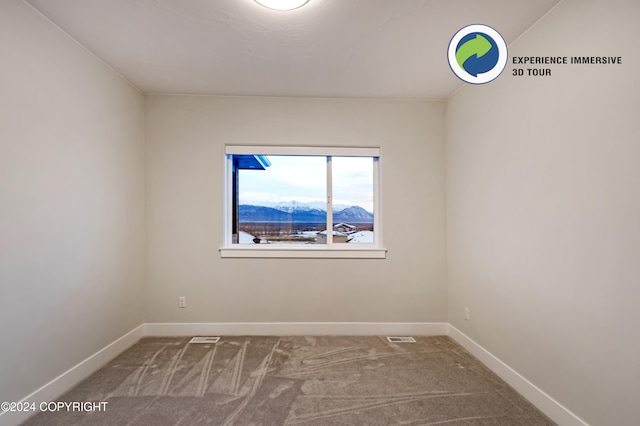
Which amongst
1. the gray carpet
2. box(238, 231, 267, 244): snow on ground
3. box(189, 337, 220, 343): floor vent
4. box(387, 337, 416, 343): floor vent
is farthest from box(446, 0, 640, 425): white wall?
box(189, 337, 220, 343): floor vent

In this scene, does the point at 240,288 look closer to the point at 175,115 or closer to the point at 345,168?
the point at 345,168

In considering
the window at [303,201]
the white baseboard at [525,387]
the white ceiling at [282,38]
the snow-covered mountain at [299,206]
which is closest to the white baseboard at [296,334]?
the white baseboard at [525,387]

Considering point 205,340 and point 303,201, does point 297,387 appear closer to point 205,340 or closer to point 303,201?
point 205,340

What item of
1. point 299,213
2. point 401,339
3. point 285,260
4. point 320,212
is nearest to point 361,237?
point 320,212

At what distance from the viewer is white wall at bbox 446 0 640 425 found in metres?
1.46

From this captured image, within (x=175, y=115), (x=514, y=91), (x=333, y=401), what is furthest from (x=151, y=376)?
(x=514, y=91)

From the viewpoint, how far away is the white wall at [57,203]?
178 cm

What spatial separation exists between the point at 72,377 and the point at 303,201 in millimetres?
2559

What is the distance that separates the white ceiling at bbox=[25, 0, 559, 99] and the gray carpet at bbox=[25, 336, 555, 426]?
267cm

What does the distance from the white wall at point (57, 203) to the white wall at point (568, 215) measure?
11.2 ft

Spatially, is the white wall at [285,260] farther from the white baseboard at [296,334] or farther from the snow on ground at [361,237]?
the snow on ground at [361,237]

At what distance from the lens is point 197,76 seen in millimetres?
2779

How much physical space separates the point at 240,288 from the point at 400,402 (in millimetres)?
1960

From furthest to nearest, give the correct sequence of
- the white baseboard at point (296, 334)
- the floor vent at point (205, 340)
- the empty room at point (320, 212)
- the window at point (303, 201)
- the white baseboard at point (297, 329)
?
1. the window at point (303, 201)
2. the white baseboard at point (297, 329)
3. the floor vent at point (205, 340)
4. the white baseboard at point (296, 334)
5. the empty room at point (320, 212)
